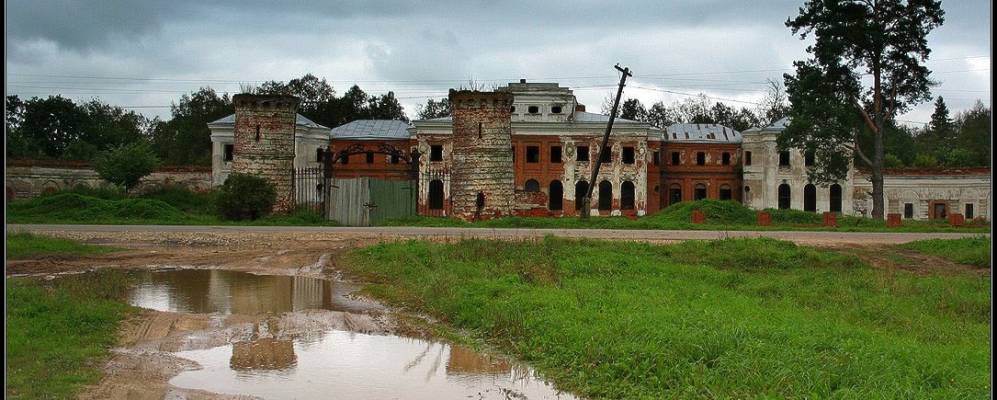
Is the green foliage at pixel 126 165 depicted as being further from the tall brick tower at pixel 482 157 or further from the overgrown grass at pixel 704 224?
the tall brick tower at pixel 482 157

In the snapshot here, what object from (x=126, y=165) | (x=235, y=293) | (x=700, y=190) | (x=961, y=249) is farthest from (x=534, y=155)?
(x=235, y=293)

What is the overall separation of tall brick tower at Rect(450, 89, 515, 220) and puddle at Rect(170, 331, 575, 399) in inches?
933

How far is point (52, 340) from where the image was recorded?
378 inches

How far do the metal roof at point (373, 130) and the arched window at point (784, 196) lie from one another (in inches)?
962

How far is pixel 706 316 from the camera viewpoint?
1026cm

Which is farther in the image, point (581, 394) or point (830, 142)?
point (830, 142)

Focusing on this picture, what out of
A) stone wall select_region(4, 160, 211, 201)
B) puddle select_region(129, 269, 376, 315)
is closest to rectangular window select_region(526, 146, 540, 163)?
stone wall select_region(4, 160, 211, 201)

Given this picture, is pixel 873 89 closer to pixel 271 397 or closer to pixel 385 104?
pixel 271 397

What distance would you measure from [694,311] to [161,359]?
6.09m

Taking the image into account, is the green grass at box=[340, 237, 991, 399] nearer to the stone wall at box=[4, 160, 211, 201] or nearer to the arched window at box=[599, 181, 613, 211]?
the arched window at box=[599, 181, 613, 211]

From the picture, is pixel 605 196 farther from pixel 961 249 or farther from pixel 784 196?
pixel 961 249

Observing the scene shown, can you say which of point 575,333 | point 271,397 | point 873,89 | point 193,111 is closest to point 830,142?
point 873,89

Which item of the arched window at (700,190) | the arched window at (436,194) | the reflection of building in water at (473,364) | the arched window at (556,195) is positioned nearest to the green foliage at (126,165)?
the arched window at (436,194)

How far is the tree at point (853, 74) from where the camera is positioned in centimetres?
3922
